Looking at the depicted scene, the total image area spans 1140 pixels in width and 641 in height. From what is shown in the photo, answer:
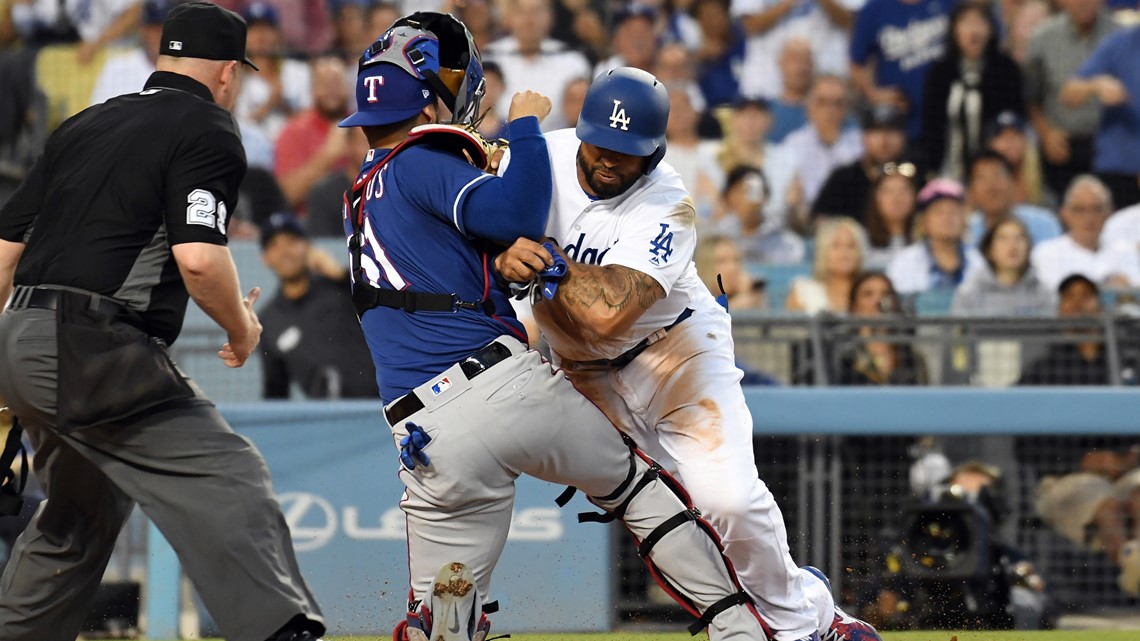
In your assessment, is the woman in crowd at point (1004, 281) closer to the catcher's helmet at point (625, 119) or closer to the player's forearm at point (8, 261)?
the catcher's helmet at point (625, 119)

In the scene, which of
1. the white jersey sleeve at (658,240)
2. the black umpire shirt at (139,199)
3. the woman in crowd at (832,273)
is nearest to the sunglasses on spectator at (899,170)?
the woman in crowd at (832,273)

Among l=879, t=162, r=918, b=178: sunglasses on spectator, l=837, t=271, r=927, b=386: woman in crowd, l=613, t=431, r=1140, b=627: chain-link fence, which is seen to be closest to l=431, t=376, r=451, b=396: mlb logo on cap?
l=613, t=431, r=1140, b=627: chain-link fence

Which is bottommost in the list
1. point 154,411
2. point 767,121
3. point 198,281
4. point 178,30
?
point 154,411

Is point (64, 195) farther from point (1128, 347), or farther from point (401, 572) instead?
point (1128, 347)

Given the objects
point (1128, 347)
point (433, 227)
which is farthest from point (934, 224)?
point (433, 227)

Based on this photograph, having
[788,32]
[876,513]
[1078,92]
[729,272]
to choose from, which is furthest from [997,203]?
[876,513]

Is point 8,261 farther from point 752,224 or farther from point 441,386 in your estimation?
point 752,224
